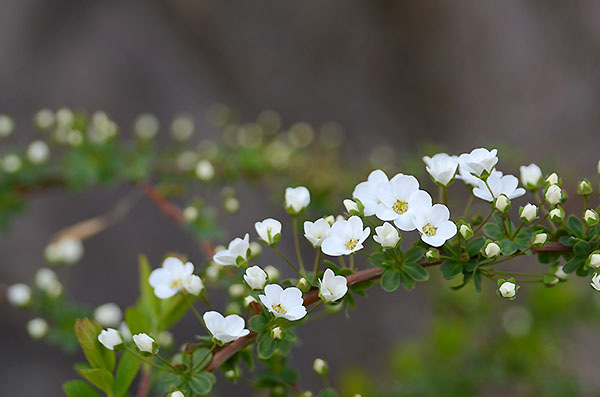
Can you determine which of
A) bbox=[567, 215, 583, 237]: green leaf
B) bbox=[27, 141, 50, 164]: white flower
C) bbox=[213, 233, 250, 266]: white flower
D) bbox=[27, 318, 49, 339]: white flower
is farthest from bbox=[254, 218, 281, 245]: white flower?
bbox=[27, 141, 50, 164]: white flower

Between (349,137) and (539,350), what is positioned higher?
(349,137)

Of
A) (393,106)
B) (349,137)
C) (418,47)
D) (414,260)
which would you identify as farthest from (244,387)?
(414,260)

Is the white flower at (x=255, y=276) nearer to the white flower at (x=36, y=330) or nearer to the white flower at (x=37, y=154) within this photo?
the white flower at (x=36, y=330)

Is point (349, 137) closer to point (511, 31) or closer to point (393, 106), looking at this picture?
point (393, 106)

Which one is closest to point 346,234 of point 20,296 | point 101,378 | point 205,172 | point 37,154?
point 101,378

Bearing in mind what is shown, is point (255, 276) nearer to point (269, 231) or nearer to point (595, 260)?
point (269, 231)

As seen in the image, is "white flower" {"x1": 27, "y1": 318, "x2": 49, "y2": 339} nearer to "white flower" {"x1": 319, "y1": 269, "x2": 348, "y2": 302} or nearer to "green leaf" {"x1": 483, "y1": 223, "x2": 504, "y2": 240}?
"white flower" {"x1": 319, "y1": 269, "x2": 348, "y2": 302}

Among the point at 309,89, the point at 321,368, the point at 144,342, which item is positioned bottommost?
the point at 309,89
